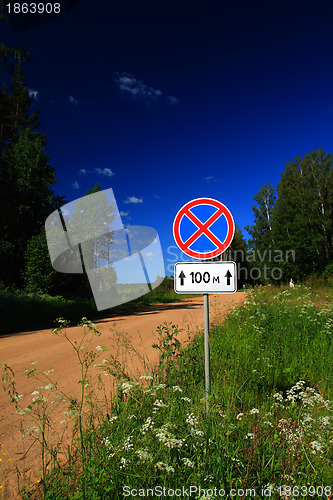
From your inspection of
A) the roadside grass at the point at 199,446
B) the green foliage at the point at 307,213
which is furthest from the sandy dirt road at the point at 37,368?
the green foliage at the point at 307,213

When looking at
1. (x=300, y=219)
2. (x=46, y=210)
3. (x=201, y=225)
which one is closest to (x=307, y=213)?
(x=300, y=219)

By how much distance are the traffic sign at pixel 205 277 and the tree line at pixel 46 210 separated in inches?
601

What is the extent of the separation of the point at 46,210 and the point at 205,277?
28089 millimetres

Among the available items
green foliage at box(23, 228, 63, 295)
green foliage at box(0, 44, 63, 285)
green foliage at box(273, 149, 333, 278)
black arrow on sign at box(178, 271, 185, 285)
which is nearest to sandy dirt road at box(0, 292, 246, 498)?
black arrow on sign at box(178, 271, 185, 285)

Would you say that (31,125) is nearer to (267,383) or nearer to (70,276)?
(70,276)

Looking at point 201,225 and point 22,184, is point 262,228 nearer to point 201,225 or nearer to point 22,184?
point 22,184

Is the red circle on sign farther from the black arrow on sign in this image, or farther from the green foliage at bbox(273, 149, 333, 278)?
the green foliage at bbox(273, 149, 333, 278)

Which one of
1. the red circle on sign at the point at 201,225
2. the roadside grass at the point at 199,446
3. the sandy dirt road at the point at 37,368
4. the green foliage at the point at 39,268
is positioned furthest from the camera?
the green foliage at the point at 39,268

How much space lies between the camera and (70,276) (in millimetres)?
27219

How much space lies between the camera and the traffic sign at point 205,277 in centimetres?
309

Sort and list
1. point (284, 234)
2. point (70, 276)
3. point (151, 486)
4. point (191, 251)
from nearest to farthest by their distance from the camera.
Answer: point (151, 486), point (191, 251), point (70, 276), point (284, 234)

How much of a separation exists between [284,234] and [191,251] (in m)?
35.0

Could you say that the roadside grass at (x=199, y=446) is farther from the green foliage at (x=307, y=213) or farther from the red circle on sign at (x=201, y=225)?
the green foliage at (x=307, y=213)

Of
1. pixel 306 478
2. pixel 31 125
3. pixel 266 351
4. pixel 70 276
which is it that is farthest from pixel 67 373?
pixel 31 125
